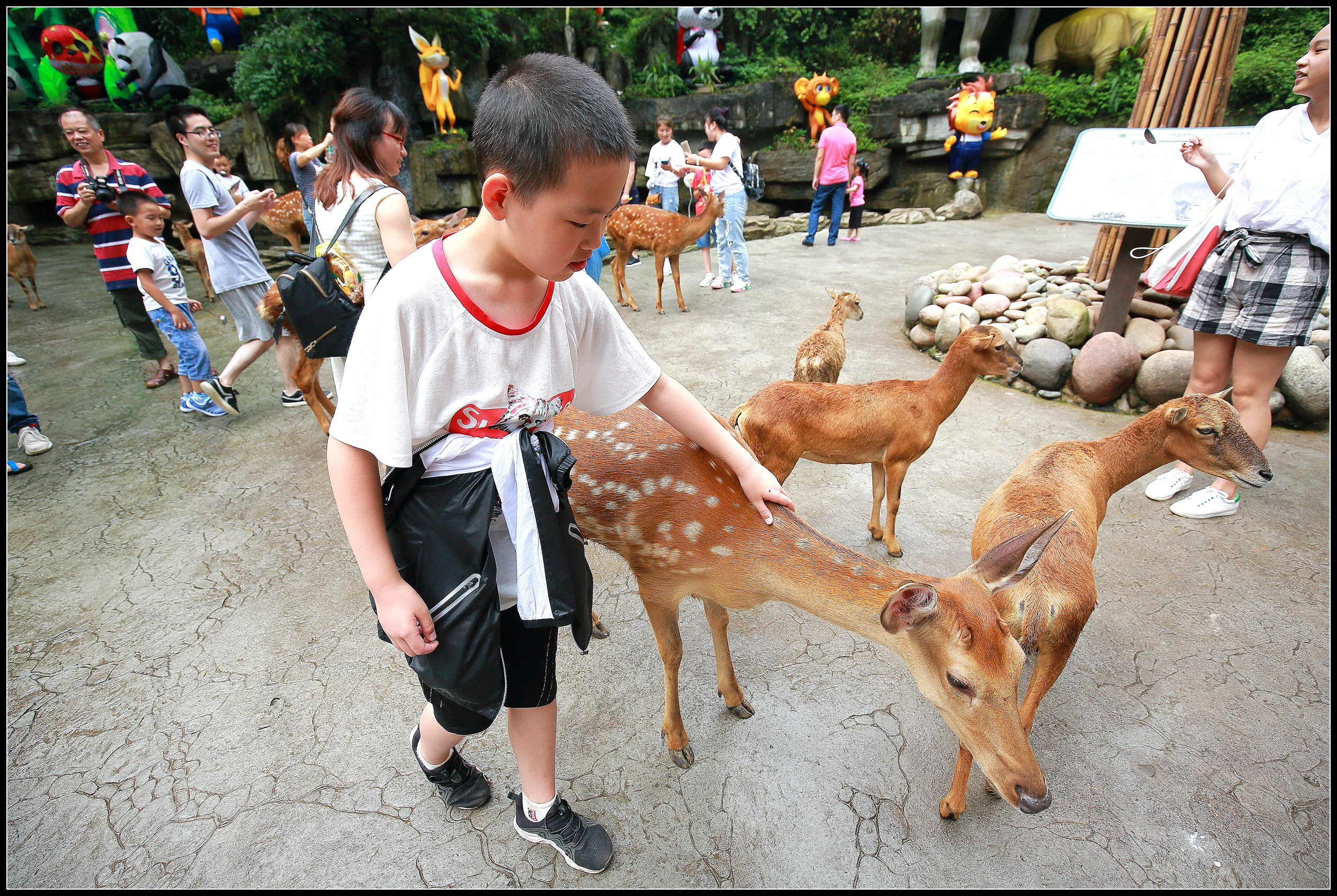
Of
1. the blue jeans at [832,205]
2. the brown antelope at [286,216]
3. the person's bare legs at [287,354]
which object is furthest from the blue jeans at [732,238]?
the brown antelope at [286,216]

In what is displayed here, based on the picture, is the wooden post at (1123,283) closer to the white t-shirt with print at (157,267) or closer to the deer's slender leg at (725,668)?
the deer's slender leg at (725,668)

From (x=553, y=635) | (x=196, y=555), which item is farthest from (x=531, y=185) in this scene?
(x=196, y=555)

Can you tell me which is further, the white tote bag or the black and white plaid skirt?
the white tote bag

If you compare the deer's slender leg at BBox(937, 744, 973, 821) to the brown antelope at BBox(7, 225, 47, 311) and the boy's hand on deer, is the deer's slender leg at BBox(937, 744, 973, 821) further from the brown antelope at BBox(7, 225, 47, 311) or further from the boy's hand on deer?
the brown antelope at BBox(7, 225, 47, 311)

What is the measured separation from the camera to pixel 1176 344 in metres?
4.76

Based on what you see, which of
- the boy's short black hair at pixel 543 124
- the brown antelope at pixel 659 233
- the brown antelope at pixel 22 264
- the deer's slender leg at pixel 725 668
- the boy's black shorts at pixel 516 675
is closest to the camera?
the boy's short black hair at pixel 543 124

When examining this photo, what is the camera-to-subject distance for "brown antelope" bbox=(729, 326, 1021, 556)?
3270mm

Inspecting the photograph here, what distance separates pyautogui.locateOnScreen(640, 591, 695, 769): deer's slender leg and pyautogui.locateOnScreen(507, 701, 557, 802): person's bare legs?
513 mm

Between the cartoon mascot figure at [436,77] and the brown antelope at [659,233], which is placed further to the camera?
the cartoon mascot figure at [436,77]

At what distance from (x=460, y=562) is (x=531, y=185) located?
819mm

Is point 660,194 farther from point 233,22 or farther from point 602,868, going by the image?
point 233,22

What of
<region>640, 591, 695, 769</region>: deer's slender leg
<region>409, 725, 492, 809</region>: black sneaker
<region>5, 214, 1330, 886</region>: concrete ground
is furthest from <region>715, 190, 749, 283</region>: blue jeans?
<region>409, 725, 492, 809</region>: black sneaker

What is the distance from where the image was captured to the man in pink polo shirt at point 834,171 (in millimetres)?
9656

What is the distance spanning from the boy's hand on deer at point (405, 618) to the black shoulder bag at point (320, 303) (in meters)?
1.88
